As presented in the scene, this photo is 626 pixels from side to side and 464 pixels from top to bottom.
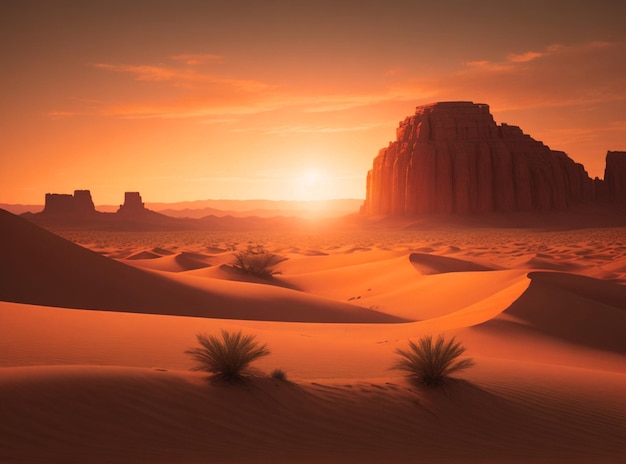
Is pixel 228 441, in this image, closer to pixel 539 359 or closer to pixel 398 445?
pixel 398 445

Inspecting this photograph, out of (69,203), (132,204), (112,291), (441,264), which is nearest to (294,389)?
(112,291)

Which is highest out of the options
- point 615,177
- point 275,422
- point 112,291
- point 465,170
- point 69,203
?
point 615,177

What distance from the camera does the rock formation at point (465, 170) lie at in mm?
109375

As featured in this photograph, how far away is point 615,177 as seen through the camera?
13025cm

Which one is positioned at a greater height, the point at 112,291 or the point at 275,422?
the point at 112,291

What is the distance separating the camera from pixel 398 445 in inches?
266

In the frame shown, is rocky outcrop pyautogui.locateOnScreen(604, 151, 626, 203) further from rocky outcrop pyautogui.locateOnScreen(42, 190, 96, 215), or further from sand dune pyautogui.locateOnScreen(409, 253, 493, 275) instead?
rocky outcrop pyautogui.locateOnScreen(42, 190, 96, 215)

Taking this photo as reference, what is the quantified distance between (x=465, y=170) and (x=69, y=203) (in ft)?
305

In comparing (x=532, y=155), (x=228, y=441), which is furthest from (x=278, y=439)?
(x=532, y=155)

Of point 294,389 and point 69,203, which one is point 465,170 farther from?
point 294,389

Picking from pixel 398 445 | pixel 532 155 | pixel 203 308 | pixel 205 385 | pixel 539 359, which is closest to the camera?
pixel 398 445

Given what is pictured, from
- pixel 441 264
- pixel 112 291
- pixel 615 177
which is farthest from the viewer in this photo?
pixel 615 177

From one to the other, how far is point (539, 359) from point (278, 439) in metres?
9.29

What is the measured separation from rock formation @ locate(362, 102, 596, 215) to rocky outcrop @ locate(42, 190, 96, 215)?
232 feet
